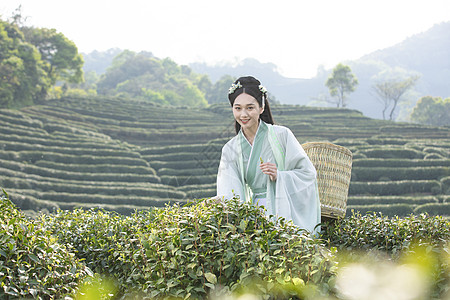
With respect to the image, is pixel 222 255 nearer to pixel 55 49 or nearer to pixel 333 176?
pixel 333 176

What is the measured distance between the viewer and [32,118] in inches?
927

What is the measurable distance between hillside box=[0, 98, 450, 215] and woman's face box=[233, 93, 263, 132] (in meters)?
8.28

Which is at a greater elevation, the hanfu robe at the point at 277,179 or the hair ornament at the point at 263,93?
the hair ornament at the point at 263,93

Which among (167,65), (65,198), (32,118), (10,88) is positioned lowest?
(65,198)

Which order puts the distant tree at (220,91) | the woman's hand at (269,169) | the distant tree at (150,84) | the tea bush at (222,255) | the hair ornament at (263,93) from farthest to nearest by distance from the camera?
the distant tree at (220,91), the distant tree at (150,84), the hair ornament at (263,93), the woman's hand at (269,169), the tea bush at (222,255)

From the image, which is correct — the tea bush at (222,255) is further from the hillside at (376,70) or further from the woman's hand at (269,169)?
the hillside at (376,70)

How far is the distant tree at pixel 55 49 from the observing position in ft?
113

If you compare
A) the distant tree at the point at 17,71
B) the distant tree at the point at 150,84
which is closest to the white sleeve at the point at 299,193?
the distant tree at the point at 17,71

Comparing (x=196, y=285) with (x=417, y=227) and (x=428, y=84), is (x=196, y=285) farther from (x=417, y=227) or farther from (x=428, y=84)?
(x=428, y=84)

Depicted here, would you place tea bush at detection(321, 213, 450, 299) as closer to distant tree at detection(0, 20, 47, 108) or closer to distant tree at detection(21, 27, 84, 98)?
distant tree at detection(0, 20, 47, 108)

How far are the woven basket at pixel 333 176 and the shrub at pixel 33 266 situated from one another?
1.41 metres

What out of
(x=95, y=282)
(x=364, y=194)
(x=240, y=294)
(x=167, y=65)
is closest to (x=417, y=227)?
(x=240, y=294)

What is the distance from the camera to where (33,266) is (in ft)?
5.57

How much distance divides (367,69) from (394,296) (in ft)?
387
